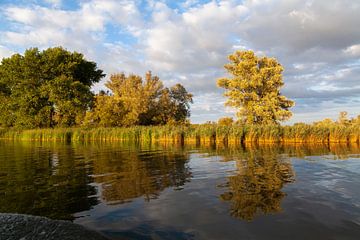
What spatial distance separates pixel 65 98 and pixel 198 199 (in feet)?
146

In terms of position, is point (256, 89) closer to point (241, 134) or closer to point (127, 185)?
point (241, 134)

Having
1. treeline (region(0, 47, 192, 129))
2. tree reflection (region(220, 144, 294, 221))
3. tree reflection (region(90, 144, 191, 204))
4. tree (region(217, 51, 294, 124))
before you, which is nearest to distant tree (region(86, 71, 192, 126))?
treeline (region(0, 47, 192, 129))

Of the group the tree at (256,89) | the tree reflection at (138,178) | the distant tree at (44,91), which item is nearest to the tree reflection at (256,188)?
the tree reflection at (138,178)

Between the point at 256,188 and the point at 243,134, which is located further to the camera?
the point at 243,134

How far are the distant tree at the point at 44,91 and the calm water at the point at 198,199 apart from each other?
36.1 metres

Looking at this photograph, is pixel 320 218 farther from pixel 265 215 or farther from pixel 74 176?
pixel 74 176

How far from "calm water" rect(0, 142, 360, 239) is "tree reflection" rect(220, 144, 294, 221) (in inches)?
0.9

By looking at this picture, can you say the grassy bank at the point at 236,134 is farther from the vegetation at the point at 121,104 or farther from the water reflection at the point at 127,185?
the water reflection at the point at 127,185

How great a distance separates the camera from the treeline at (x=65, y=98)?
1865 inches

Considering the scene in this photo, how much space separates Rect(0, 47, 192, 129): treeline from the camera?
155ft

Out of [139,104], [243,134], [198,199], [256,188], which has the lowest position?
[198,199]

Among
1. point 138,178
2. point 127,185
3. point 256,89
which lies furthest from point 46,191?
point 256,89

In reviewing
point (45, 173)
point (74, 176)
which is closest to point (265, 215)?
point (74, 176)

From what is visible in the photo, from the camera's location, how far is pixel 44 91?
4762 centimetres
